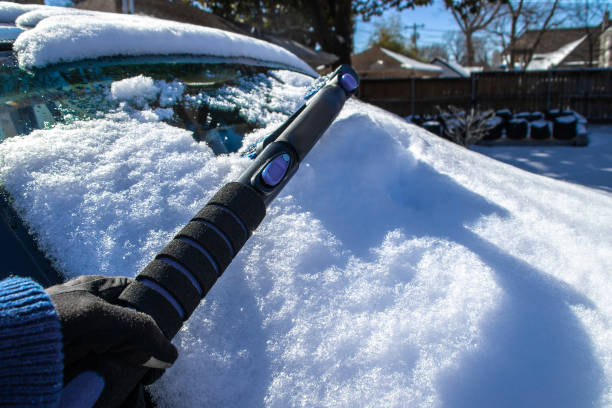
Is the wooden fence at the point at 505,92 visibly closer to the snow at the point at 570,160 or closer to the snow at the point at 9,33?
the snow at the point at 570,160

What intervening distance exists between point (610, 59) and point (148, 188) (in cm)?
3172

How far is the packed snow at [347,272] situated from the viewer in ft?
2.35

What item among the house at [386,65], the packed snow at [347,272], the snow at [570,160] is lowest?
the snow at [570,160]

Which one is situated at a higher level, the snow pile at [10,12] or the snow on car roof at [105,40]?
the snow pile at [10,12]

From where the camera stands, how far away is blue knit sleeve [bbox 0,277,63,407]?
45cm

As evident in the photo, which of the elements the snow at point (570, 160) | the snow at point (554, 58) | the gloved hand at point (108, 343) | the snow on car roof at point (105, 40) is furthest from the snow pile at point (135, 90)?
the snow at point (554, 58)

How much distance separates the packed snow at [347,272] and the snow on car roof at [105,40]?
148mm

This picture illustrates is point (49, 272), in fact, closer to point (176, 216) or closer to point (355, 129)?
point (176, 216)

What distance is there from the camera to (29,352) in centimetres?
46

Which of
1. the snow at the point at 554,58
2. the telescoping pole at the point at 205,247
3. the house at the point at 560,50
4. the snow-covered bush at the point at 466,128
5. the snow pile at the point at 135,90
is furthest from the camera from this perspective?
the snow at the point at 554,58

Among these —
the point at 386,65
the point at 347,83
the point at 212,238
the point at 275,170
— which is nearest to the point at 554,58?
the point at 386,65

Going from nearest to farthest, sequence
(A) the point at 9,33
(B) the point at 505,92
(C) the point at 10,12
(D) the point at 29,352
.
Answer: (D) the point at 29,352 → (A) the point at 9,33 → (C) the point at 10,12 → (B) the point at 505,92

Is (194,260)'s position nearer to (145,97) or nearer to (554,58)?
(145,97)

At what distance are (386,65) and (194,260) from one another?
2115 centimetres
